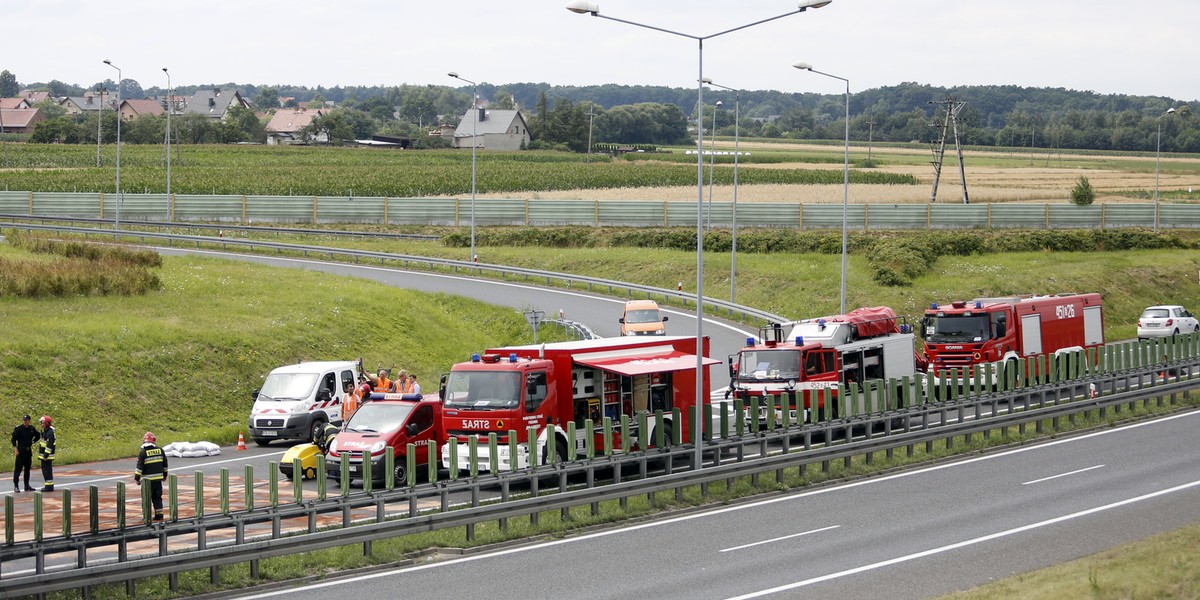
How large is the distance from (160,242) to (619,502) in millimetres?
49503

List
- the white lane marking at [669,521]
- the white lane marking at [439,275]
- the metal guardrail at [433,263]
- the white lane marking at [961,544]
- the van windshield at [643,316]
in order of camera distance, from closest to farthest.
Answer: the white lane marking at [961,544], the white lane marking at [669,521], the van windshield at [643,316], the white lane marking at [439,275], the metal guardrail at [433,263]

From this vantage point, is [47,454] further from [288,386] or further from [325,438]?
[288,386]

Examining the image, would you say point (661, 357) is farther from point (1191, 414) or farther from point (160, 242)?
point (160, 242)

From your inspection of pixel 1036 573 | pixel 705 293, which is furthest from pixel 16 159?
pixel 1036 573

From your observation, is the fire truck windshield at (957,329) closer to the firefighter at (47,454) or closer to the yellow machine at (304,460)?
the yellow machine at (304,460)

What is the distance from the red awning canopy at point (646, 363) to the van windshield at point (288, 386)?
388 inches

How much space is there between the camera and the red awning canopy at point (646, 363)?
25.1m

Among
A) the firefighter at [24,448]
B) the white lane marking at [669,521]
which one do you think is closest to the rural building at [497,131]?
the white lane marking at [669,521]

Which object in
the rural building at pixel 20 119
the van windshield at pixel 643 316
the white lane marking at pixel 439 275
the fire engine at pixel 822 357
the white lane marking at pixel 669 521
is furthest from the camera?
the rural building at pixel 20 119

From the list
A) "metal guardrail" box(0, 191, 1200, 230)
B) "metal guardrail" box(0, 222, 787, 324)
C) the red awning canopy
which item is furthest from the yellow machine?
"metal guardrail" box(0, 191, 1200, 230)

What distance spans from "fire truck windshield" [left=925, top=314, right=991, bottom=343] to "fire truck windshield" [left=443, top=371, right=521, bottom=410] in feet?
59.2

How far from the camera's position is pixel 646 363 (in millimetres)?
26156

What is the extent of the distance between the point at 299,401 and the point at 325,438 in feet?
15.0

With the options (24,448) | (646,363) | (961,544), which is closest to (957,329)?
(646,363)
